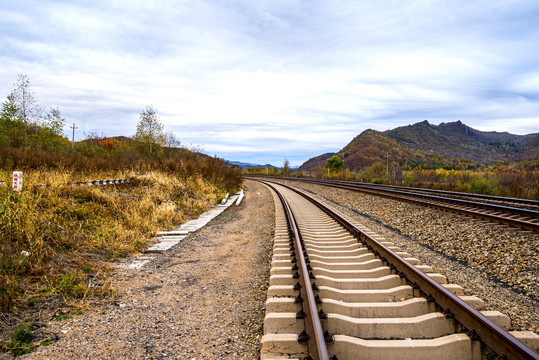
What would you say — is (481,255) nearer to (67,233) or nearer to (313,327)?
(313,327)

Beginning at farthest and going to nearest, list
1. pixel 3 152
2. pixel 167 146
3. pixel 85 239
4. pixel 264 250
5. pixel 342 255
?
pixel 167 146, pixel 3 152, pixel 264 250, pixel 85 239, pixel 342 255

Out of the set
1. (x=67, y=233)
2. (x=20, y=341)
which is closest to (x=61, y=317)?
(x=20, y=341)

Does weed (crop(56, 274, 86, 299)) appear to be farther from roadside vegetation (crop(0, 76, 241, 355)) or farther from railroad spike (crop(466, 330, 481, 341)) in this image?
railroad spike (crop(466, 330, 481, 341))

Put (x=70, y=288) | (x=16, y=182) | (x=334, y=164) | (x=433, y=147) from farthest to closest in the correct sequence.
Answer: (x=433, y=147), (x=334, y=164), (x=16, y=182), (x=70, y=288)

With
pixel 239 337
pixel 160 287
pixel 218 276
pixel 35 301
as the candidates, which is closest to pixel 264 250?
pixel 218 276

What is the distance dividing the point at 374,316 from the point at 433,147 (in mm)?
128790

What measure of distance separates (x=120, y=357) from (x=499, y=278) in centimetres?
570

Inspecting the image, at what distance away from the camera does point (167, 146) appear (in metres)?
35.7

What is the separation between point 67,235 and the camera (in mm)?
5918

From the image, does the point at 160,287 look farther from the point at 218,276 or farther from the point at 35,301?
the point at 35,301

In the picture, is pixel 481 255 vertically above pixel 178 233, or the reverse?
pixel 481 255

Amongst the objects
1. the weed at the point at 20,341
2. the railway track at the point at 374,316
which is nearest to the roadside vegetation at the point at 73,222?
the weed at the point at 20,341

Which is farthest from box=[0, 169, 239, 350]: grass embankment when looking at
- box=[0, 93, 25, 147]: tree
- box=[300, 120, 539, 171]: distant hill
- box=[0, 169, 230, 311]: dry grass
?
box=[300, 120, 539, 171]: distant hill

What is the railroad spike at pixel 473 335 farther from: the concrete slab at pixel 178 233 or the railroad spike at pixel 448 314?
the concrete slab at pixel 178 233
